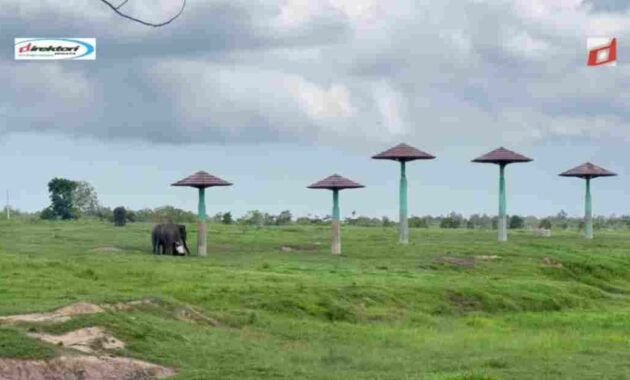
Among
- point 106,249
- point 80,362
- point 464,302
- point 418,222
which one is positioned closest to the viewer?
point 80,362

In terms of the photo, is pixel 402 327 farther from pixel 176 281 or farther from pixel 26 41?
pixel 26 41

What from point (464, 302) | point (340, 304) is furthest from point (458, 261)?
point (340, 304)

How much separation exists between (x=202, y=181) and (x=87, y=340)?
2069 centimetres

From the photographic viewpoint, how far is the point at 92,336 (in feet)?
60.2

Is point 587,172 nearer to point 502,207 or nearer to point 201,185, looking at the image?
point 502,207

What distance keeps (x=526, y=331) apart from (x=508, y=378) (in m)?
9.72

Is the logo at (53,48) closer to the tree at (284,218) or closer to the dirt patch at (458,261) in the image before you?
the dirt patch at (458,261)

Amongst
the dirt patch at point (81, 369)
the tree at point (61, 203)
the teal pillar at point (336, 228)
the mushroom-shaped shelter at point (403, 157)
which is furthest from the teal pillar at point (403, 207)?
the dirt patch at point (81, 369)

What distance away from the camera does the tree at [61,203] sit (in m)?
64.1

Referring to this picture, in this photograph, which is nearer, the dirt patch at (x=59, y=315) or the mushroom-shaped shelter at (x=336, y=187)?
the dirt patch at (x=59, y=315)

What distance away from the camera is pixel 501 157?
4806 centimetres

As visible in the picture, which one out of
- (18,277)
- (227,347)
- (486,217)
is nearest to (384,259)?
(18,277)

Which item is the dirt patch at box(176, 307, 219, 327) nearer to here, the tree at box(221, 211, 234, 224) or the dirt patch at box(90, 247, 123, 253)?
the dirt patch at box(90, 247, 123, 253)

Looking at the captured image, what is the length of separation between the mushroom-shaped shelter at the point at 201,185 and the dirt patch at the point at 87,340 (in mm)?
19977
